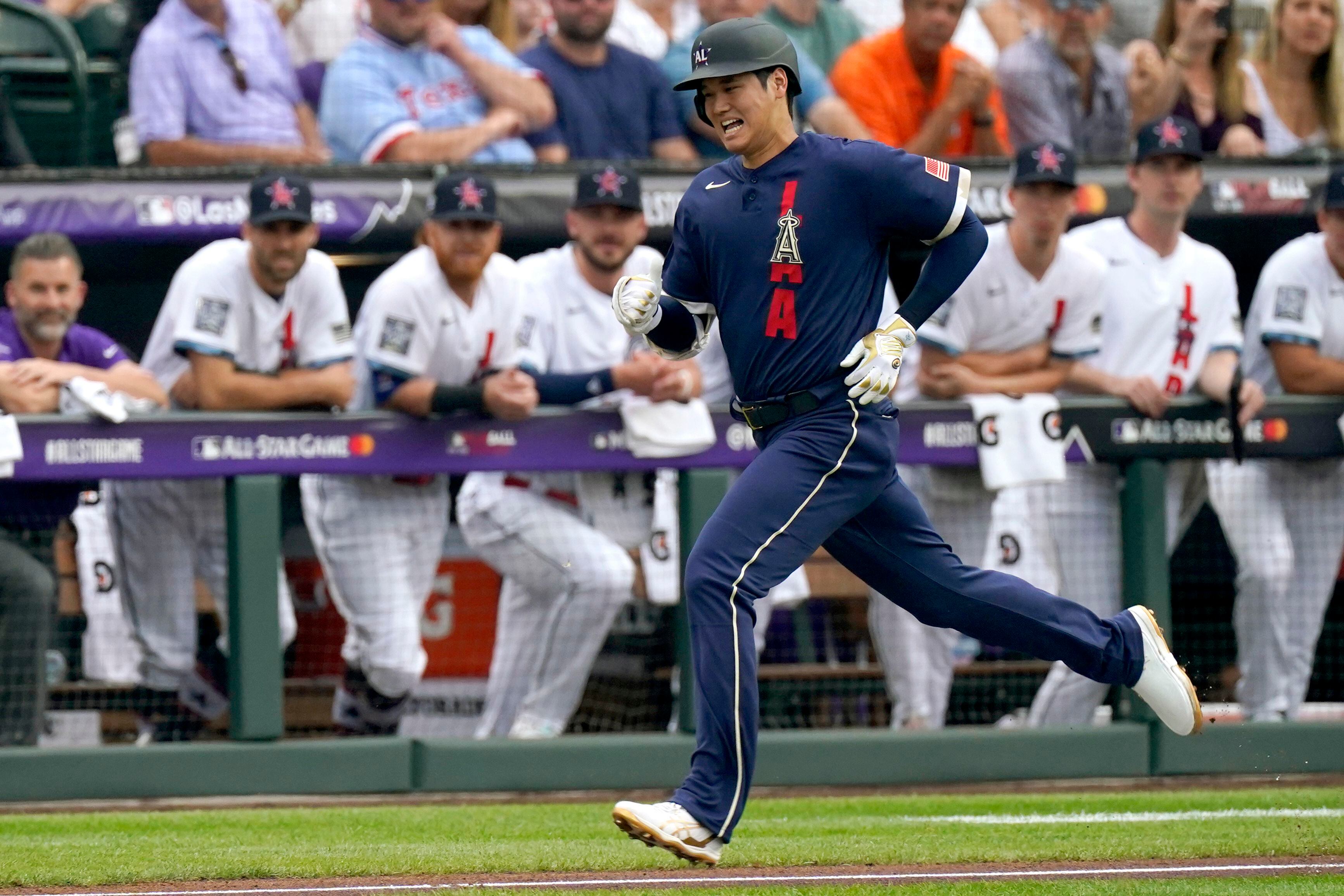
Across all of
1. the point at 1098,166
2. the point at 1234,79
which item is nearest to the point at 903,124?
the point at 1098,166

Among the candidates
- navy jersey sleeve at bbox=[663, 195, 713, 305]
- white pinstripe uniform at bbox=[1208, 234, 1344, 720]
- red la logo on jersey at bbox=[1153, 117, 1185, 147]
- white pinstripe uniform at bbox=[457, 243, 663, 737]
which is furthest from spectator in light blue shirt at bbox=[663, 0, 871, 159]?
navy jersey sleeve at bbox=[663, 195, 713, 305]

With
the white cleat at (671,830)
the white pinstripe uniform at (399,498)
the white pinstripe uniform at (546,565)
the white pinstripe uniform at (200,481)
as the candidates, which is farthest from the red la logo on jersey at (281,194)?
the white cleat at (671,830)

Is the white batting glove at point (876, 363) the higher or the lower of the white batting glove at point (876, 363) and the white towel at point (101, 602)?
the higher

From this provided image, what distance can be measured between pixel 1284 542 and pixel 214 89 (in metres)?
4.67

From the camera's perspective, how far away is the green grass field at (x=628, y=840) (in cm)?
442

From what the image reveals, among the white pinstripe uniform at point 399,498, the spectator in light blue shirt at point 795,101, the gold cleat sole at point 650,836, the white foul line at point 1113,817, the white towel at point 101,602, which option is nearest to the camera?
the gold cleat sole at point 650,836

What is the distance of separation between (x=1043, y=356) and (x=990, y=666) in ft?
4.08

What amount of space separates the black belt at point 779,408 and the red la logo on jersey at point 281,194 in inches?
103

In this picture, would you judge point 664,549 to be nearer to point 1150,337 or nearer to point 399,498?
point 399,498

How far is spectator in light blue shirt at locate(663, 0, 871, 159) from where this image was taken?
811 cm

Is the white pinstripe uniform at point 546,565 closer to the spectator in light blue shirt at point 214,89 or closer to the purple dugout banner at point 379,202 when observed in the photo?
the purple dugout banner at point 379,202

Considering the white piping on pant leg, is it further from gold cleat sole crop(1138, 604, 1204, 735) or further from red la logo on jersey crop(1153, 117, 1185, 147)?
red la logo on jersey crop(1153, 117, 1185, 147)

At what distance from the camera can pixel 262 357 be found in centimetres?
662

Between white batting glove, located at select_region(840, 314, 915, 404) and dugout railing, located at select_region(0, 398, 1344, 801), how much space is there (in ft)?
7.87
